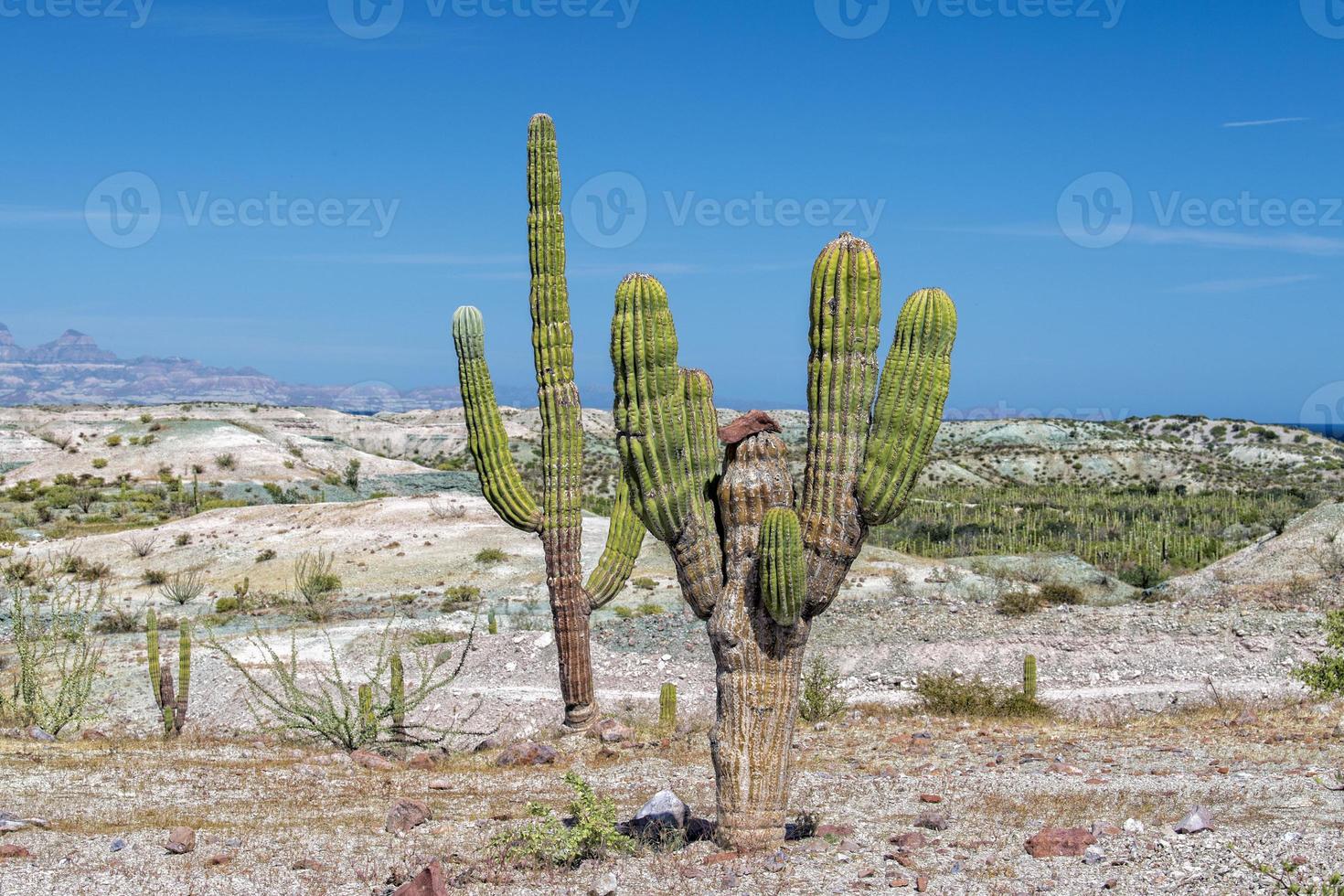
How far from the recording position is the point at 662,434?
7.82 meters

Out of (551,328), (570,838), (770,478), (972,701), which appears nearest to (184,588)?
(551,328)

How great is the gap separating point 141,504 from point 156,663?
3183 centimetres

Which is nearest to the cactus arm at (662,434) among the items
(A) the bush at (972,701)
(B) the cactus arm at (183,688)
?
(A) the bush at (972,701)

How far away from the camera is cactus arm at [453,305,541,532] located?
532 inches

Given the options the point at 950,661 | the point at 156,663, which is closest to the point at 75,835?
the point at 156,663

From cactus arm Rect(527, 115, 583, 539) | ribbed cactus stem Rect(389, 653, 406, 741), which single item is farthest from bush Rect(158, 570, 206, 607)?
cactus arm Rect(527, 115, 583, 539)

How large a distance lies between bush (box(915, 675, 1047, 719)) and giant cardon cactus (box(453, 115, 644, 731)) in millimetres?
4764

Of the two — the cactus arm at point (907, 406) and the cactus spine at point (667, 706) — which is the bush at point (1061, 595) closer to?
the cactus spine at point (667, 706)

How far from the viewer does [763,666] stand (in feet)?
25.8

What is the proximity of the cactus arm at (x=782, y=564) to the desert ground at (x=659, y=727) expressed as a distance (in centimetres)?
178

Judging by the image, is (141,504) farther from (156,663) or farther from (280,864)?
(280,864)

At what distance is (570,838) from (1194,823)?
432 centimetres

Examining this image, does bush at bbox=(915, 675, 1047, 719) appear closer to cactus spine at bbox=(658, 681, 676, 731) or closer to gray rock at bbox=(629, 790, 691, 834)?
cactus spine at bbox=(658, 681, 676, 731)

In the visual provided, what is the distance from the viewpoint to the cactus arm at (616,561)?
45.8 ft
